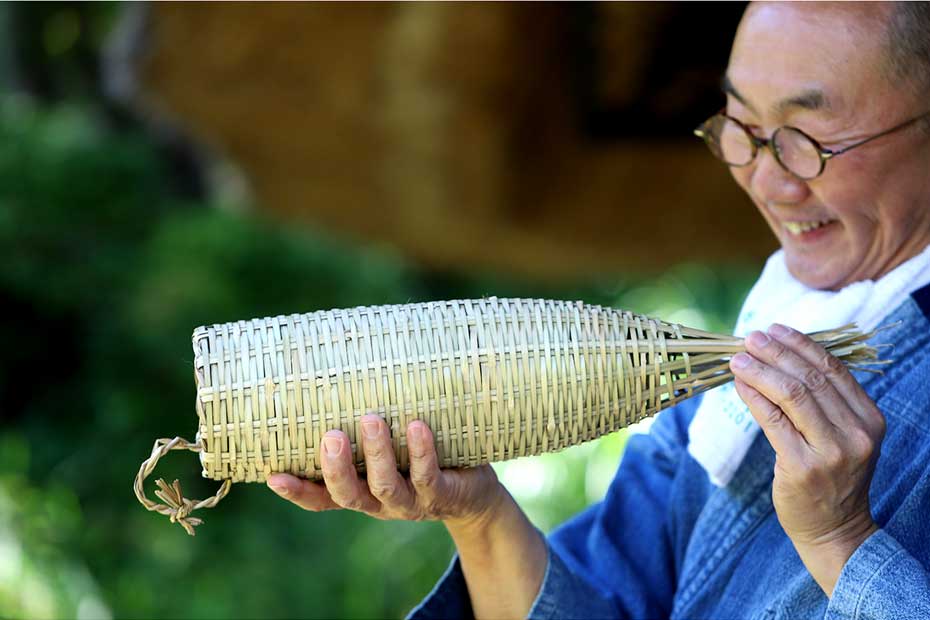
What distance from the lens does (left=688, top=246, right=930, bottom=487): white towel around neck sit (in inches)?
56.6

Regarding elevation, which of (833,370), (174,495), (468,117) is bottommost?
(833,370)

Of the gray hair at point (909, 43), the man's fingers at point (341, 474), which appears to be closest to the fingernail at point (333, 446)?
the man's fingers at point (341, 474)

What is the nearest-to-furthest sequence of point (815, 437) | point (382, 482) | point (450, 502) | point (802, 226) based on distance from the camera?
point (815, 437) < point (382, 482) < point (450, 502) < point (802, 226)

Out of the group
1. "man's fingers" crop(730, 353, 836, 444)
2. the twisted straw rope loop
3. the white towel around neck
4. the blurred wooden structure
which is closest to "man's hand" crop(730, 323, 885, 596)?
"man's fingers" crop(730, 353, 836, 444)

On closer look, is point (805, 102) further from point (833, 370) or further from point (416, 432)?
point (416, 432)

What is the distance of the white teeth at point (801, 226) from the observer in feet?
4.87

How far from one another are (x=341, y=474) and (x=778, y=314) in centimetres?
69

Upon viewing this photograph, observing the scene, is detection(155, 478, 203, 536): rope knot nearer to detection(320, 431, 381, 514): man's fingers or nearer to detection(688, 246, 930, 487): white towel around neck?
detection(320, 431, 381, 514): man's fingers

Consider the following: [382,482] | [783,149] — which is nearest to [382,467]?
[382,482]

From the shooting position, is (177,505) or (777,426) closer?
(777,426)

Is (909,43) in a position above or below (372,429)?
above

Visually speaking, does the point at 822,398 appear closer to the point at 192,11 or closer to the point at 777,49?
the point at 777,49

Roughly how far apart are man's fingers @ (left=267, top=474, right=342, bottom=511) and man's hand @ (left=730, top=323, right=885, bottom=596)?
51cm

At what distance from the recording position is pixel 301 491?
1.28 metres
